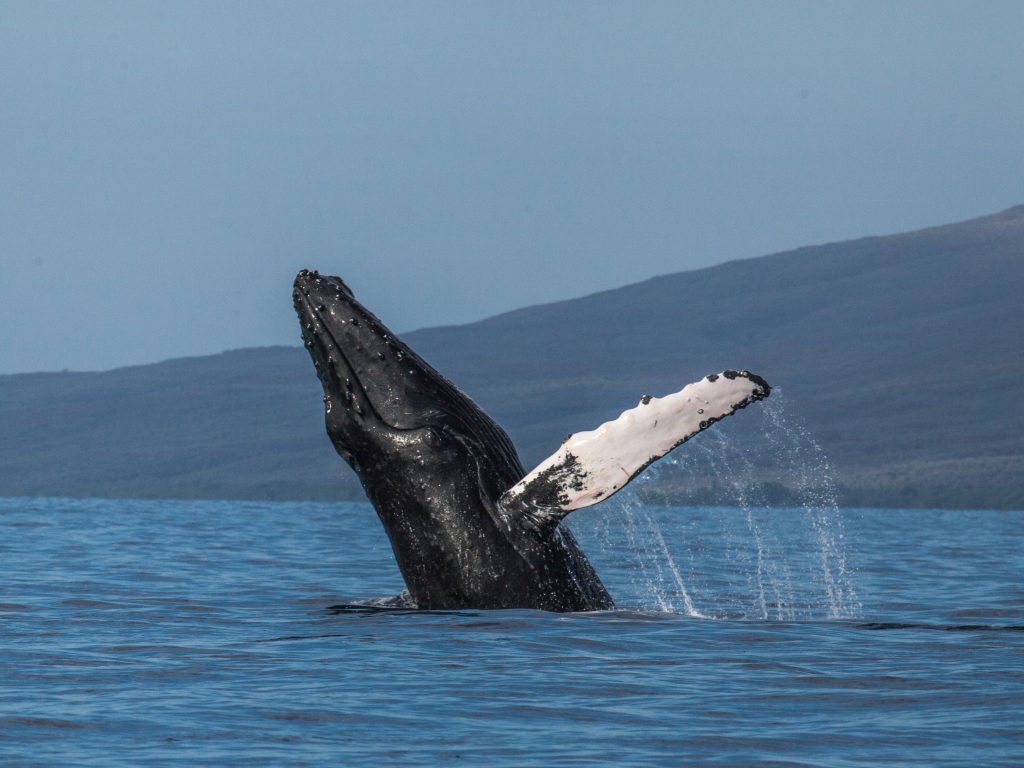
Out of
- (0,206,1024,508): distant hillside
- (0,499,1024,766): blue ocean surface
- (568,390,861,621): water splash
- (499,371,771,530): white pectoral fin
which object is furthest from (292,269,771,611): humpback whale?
(0,206,1024,508): distant hillside

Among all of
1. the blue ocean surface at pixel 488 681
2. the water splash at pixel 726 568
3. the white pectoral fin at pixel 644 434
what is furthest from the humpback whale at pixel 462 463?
the water splash at pixel 726 568

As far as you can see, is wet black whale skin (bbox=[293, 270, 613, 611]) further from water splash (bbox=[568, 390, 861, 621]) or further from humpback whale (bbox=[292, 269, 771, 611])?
water splash (bbox=[568, 390, 861, 621])

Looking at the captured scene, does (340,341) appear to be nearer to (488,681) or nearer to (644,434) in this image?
(644,434)

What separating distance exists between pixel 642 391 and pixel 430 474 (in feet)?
448

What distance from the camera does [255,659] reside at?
10.7 meters

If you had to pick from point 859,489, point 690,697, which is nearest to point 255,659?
point 690,697

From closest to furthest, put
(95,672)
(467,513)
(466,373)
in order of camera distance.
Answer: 1. (95,672)
2. (467,513)
3. (466,373)

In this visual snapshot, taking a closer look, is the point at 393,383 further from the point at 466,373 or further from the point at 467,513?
the point at 466,373

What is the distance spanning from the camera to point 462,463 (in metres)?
11.8

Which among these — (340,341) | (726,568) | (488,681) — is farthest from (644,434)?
(726,568)

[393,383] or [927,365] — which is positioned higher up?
[927,365]

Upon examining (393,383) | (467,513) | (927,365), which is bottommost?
(467,513)

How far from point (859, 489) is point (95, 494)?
216 ft

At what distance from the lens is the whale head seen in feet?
38.5
